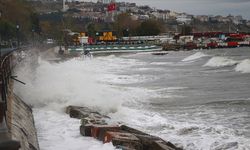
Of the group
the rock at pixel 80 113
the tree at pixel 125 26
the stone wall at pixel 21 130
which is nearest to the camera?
the stone wall at pixel 21 130

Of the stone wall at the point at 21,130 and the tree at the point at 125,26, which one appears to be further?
the tree at the point at 125,26

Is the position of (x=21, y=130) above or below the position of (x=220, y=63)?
Answer: above

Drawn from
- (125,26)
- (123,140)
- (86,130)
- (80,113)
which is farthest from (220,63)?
(125,26)

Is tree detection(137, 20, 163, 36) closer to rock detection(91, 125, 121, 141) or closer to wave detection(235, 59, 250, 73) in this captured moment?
wave detection(235, 59, 250, 73)

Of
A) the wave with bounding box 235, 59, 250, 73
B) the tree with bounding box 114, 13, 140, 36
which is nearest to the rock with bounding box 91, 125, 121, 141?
the wave with bounding box 235, 59, 250, 73

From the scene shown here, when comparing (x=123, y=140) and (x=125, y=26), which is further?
(x=125, y=26)

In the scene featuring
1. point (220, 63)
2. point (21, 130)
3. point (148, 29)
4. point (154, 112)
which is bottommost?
point (220, 63)

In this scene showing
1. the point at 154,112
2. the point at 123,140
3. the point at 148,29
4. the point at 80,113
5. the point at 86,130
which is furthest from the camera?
the point at 148,29

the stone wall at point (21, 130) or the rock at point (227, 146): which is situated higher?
the stone wall at point (21, 130)

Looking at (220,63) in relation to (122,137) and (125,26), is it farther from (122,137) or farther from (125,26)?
(125,26)

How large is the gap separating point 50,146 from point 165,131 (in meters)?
4.35

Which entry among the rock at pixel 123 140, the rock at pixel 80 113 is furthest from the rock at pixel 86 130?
the rock at pixel 80 113

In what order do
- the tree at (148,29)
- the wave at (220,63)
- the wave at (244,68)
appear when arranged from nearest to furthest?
the wave at (244,68) < the wave at (220,63) < the tree at (148,29)

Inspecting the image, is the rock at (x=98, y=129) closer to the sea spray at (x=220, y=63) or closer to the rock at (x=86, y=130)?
the rock at (x=86, y=130)
